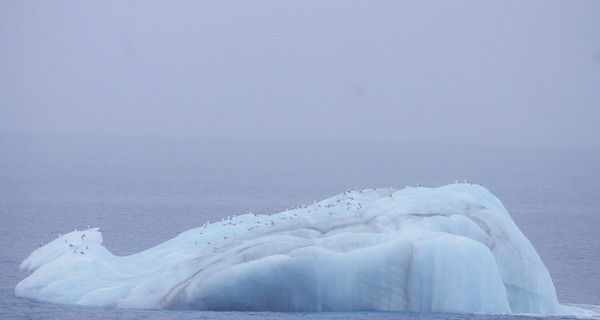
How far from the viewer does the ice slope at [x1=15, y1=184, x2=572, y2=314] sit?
35562 millimetres

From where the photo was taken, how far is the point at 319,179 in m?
148

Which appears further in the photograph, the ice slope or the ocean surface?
the ocean surface

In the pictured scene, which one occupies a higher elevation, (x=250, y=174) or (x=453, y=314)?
(x=250, y=174)

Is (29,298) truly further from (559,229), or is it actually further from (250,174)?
(250,174)

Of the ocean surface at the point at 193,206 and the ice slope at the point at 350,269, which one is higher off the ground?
the ocean surface at the point at 193,206

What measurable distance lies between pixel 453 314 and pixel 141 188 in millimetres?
85270

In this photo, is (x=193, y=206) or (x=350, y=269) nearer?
(x=350, y=269)

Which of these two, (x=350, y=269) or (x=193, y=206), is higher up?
(x=193, y=206)

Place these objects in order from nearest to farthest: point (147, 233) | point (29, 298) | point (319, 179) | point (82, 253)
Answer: point (29, 298)
point (82, 253)
point (147, 233)
point (319, 179)

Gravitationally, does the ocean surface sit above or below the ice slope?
above

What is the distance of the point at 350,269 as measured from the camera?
35.5 metres

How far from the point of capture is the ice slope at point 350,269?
35.6 m

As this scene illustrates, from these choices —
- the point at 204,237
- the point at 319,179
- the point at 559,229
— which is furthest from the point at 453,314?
the point at 319,179

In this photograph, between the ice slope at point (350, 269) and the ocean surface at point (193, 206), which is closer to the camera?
the ice slope at point (350, 269)
